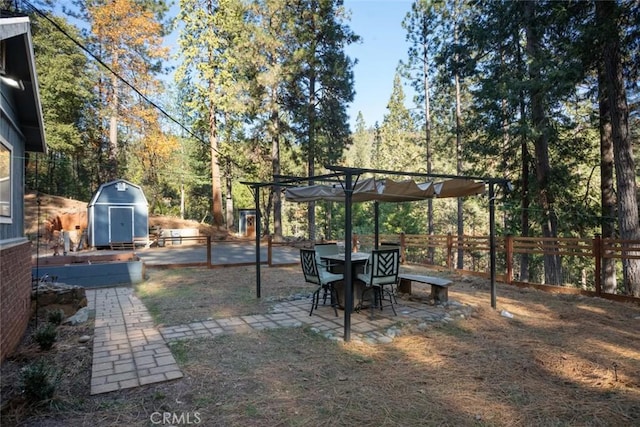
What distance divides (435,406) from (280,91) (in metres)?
16.2

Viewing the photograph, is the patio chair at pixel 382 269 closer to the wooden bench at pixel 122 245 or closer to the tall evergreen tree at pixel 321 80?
the tall evergreen tree at pixel 321 80

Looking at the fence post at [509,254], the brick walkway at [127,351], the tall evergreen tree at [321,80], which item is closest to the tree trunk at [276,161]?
the tall evergreen tree at [321,80]

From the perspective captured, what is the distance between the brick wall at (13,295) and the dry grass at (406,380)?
1.39 meters

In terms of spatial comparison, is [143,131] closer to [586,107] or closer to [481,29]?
[481,29]

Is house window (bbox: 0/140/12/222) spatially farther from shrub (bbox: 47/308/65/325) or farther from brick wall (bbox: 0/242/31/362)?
shrub (bbox: 47/308/65/325)

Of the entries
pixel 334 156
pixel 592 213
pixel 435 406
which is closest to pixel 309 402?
pixel 435 406

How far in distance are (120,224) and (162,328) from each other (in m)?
12.2

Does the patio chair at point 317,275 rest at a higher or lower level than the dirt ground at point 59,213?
lower

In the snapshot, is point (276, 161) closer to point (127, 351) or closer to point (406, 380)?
point (127, 351)

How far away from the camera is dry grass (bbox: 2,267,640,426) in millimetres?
2598

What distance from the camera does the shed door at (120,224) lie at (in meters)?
14.8

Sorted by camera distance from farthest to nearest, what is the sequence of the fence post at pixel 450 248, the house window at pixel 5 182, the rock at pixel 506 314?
the fence post at pixel 450 248 → the rock at pixel 506 314 → the house window at pixel 5 182

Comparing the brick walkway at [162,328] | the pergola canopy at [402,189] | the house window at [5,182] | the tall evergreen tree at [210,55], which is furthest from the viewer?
the tall evergreen tree at [210,55]

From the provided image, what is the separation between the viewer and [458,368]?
3490 millimetres
